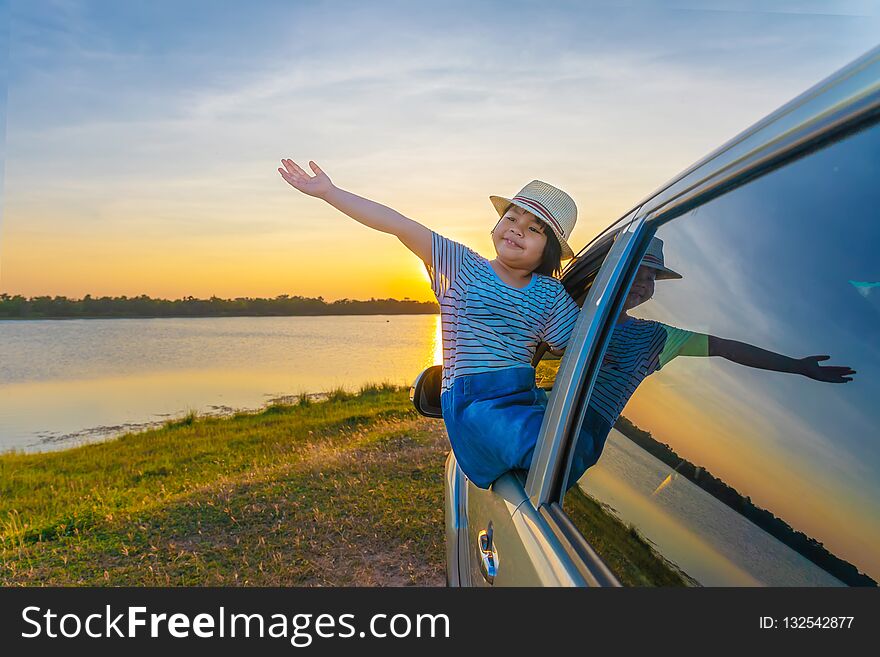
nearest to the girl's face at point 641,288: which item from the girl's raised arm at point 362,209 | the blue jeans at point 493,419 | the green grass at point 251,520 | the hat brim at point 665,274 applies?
the hat brim at point 665,274

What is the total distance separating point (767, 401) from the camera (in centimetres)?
115

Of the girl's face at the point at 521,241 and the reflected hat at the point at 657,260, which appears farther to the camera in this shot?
the girl's face at the point at 521,241

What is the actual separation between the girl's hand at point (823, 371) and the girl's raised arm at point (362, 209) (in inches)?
74.5

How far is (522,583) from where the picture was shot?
155 cm

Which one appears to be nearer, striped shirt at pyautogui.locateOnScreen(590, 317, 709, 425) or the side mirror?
striped shirt at pyautogui.locateOnScreen(590, 317, 709, 425)

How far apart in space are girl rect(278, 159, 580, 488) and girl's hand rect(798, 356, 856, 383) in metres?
1.06

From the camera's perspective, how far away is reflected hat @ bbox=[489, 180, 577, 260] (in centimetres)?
287

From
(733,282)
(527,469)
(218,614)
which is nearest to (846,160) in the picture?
(733,282)

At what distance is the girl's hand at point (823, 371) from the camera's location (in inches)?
39.9

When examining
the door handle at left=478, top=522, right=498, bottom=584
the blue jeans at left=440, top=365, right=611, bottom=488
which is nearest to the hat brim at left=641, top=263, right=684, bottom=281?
the blue jeans at left=440, top=365, right=611, bottom=488

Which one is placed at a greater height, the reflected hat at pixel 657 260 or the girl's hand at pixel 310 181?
the girl's hand at pixel 310 181

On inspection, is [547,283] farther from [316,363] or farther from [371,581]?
[316,363]

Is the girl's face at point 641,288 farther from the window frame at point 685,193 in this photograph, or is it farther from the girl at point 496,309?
the girl at point 496,309

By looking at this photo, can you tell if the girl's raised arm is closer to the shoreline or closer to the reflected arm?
the reflected arm
